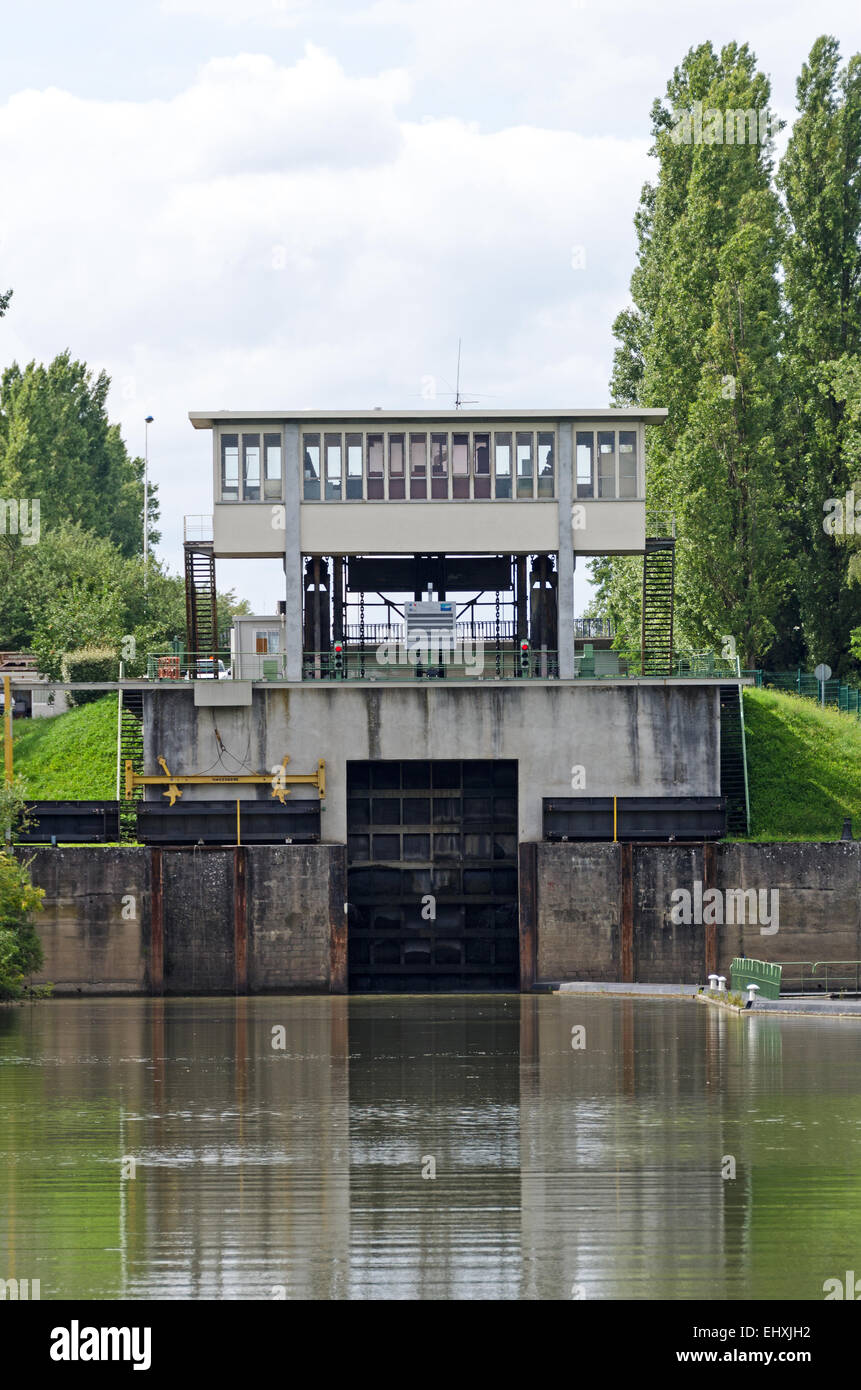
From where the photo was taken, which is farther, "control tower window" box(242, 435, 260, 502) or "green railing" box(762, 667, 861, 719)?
"green railing" box(762, 667, 861, 719)

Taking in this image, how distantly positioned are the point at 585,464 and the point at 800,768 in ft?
43.1

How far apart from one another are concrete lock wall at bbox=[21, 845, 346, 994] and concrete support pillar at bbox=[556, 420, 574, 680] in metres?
9.99

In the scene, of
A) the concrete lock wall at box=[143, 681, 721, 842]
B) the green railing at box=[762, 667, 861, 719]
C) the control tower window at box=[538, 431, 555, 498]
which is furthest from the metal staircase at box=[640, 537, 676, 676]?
the green railing at box=[762, 667, 861, 719]

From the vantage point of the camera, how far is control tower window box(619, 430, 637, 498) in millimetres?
59562

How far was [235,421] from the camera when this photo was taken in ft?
194

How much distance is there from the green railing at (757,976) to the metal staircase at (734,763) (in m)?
7.46

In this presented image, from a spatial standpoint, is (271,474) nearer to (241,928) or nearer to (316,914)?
(316,914)

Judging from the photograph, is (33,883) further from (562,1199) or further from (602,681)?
(562,1199)

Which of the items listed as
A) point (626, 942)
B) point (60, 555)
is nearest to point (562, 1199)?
point (626, 942)

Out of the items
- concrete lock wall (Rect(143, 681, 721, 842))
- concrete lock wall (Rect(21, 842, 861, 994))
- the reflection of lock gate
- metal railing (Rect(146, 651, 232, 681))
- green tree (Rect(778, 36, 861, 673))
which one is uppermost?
green tree (Rect(778, 36, 861, 673))

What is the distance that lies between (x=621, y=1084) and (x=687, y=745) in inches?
900

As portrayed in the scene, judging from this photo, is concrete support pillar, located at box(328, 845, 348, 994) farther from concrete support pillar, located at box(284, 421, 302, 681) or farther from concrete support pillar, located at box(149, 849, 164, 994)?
concrete support pillar, located at box(284, 421, 302, 681)

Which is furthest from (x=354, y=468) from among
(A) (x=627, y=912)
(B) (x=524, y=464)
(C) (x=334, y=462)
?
(A) (x=627, y=912)

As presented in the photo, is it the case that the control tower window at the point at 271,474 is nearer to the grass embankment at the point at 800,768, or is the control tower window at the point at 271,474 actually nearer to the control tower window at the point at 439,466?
the control tower window at the point at 439,466
